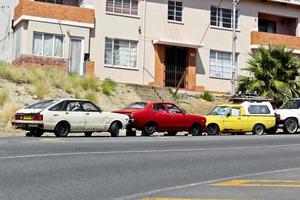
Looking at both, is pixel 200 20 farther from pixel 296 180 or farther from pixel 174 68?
pixel 296 180

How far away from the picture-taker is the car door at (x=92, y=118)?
70.8ft

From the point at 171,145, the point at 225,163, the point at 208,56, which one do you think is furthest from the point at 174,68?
the point at 225,163

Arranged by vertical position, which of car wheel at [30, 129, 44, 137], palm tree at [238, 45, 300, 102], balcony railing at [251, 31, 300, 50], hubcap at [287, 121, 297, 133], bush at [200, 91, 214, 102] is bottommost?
car wheel at [30, 129, 44, 137]

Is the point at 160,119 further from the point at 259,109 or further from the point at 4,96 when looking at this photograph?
the point at 4,96

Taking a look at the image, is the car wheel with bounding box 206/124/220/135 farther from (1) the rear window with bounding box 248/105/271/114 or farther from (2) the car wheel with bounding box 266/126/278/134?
(2) the car wheel with bounding box 266/126/278/134

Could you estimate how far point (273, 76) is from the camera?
33688mm

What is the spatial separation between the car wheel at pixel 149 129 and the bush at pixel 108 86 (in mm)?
8945

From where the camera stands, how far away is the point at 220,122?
2572cm

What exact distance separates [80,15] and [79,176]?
2496 cm

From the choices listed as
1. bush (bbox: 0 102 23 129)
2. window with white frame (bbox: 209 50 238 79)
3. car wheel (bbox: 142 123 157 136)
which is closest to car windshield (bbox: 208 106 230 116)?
car wheel (bbox: 142 123 157 136)

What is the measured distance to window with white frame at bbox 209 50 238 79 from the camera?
40.3m

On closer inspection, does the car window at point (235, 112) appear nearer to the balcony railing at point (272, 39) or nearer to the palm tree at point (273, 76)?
the palm tree at point (273, 76)

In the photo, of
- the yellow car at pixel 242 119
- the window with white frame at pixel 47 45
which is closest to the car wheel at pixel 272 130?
the yellow car at pixel 242 119

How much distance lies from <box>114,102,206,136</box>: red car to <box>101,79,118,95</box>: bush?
7981mm
